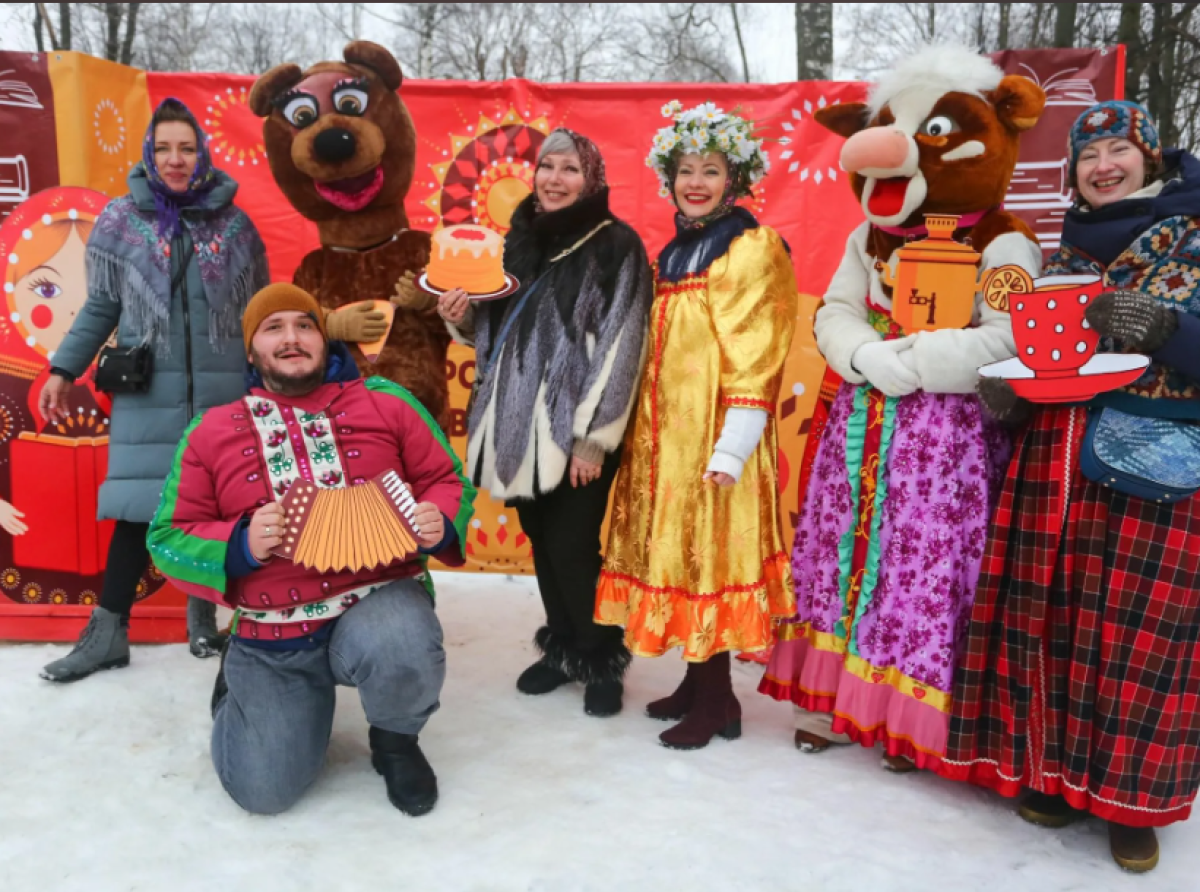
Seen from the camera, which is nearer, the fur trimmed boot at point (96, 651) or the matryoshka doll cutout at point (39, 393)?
the fur trimmed boot at point (96, 651)

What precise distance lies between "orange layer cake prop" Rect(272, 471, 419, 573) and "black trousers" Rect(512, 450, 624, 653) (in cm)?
58

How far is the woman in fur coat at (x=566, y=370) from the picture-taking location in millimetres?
2545

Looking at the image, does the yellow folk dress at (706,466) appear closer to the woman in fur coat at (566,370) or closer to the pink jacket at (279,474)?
the woman in fur coat at (566,370)

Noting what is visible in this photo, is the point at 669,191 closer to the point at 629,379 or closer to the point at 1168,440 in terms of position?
the point at 629,379

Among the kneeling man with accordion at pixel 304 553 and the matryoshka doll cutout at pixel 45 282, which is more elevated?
the matryoshka doll cutout at pixel 45 282

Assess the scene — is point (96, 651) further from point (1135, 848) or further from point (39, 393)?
point (1135, 848)

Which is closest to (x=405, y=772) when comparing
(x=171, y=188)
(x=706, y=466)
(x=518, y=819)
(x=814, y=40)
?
(x=518, y=819)

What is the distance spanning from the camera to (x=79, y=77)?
3.44 metres

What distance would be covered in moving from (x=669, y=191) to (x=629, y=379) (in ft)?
2.02

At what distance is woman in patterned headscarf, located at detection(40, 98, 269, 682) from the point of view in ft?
9.56

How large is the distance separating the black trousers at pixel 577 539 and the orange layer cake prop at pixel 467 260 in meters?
0.66

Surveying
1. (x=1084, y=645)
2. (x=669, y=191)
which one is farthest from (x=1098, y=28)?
(x=1084, y=645)

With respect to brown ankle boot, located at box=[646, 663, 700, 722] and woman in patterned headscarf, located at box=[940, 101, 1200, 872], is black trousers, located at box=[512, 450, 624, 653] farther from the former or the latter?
woman in patterned headscarf, located at box=[940, 101, 1200, 872]

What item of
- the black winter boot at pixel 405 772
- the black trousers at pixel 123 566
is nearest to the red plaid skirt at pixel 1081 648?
the black winter boot at pixel 405 772
